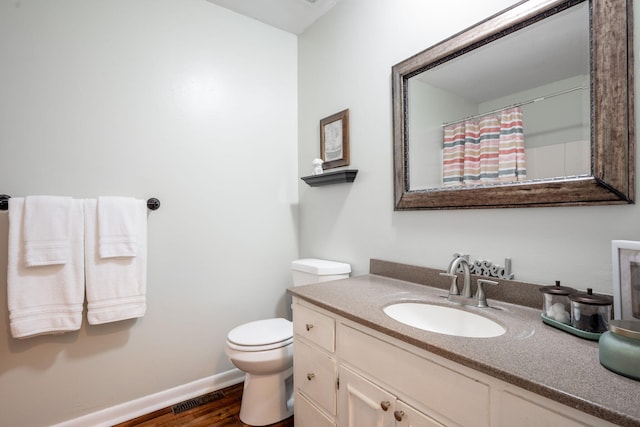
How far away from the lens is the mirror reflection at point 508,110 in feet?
3.41

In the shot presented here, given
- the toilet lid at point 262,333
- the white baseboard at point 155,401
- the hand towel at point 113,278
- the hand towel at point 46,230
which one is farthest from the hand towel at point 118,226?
the white baseboard at point 155,401

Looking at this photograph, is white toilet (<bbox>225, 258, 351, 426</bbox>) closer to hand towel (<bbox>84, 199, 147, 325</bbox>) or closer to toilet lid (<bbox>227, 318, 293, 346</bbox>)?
toilet lid (<bbox>227, 318, 293, 346</bbox>)

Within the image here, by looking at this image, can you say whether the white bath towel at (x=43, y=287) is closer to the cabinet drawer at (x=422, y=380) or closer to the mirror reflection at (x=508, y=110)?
the cabinet drawer at (x=422, y=380)

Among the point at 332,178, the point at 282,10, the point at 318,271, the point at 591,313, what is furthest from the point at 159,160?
the point at 591,313

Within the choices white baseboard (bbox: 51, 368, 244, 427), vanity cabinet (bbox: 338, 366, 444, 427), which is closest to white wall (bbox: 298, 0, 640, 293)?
vanity cabinet (bbox: 338, 366, 444, 427)

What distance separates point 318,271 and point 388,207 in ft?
1.88

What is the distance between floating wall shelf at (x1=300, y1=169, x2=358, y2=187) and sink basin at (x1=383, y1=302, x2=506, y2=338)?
Result: 0.85 meters

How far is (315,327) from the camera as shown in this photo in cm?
133

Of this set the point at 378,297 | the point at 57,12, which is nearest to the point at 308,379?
the point at 378,297

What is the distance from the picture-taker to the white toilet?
1605 millimetres

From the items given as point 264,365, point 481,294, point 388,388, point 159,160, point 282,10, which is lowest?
point 264,365

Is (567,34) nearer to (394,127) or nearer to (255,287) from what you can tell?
(394,127)

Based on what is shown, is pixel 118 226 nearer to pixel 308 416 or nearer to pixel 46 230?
pixel 46 230

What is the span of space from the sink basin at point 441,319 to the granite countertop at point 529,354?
28 mm
